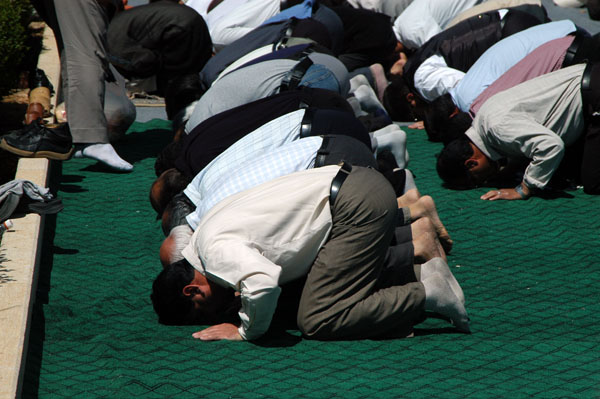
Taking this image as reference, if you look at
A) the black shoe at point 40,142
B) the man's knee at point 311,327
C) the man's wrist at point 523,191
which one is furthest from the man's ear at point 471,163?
the black shoe at point 40,142

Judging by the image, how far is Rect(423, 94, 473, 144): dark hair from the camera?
533 cm

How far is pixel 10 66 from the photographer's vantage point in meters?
6.42

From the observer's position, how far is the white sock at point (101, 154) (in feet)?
17.4

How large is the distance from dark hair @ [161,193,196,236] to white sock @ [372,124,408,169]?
4.37 ft

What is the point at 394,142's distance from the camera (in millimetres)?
4918

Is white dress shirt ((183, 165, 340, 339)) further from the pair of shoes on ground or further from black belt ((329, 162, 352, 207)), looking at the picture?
the pair of shoes on ground

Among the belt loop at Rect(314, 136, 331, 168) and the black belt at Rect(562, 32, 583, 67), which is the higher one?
the black belt at Rect(562, 32, 583, 67)

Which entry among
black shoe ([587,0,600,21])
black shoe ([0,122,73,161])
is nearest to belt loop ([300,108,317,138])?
black shoe ([0,122,73,161])

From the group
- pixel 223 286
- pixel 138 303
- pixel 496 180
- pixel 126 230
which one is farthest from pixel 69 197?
pixel 496 180

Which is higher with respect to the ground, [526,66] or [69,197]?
[526,66]

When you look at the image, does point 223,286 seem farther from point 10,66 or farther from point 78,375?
point 10,66

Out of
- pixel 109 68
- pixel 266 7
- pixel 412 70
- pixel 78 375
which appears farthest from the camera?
pixel 266 7

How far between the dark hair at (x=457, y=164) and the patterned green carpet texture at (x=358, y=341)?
219 mm

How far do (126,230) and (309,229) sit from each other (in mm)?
1739
